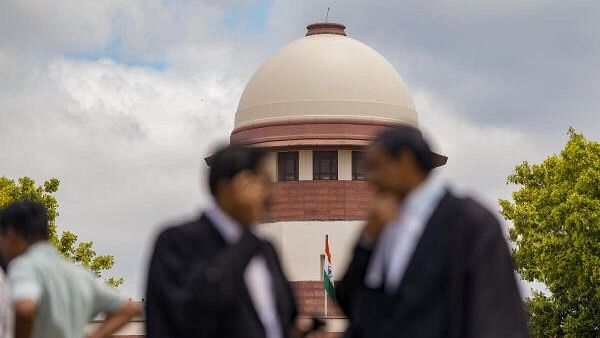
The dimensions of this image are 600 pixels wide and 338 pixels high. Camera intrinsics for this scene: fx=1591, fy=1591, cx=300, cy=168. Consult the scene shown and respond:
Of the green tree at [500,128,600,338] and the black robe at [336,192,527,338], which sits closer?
the black robe at [336,192,527,338]

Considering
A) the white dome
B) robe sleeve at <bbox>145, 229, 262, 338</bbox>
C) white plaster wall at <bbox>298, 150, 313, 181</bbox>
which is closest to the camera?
robe sleeve at <bbox>145, 229, 262, 338</bbox>

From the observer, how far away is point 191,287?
650 centimetres

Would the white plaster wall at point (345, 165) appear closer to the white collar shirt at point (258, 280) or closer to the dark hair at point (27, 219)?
the dark hair at point (27, 219)

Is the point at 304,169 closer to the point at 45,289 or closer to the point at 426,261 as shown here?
the point at 45,289

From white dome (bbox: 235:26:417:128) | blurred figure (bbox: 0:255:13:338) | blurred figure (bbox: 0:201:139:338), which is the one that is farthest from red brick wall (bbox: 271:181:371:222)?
blurred figure (bbox: 0:255:13:338)

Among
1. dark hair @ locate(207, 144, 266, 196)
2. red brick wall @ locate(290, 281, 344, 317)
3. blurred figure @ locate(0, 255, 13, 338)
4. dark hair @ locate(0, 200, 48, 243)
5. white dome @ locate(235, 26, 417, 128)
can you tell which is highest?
white dome @ locate(235, 26, 417, 128)

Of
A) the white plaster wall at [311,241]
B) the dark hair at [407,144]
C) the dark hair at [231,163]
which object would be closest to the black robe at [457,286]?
the dark hair at [407,144]

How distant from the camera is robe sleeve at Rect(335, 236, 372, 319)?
21.4 feet

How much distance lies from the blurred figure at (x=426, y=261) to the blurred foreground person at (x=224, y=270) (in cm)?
43

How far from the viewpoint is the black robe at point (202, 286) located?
650 cm

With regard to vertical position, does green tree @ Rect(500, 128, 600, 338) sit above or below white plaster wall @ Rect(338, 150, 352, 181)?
below

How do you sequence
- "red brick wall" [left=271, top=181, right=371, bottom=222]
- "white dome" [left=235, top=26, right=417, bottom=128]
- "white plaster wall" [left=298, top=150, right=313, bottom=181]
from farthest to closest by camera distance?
"white dome" [left=235, top=26, right=417, bottom=128] → "white plaster wall" [left=298, top=150, right=313, bottom=181] → "red brick wall" [left=271, top=181, right=371, bottom=222]

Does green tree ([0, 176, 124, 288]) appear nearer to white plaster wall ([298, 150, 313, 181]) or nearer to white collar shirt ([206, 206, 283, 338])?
white plaster wall ([298, 150, 313, 181])

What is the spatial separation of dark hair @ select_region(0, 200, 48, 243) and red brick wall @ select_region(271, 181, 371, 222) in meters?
39.0
